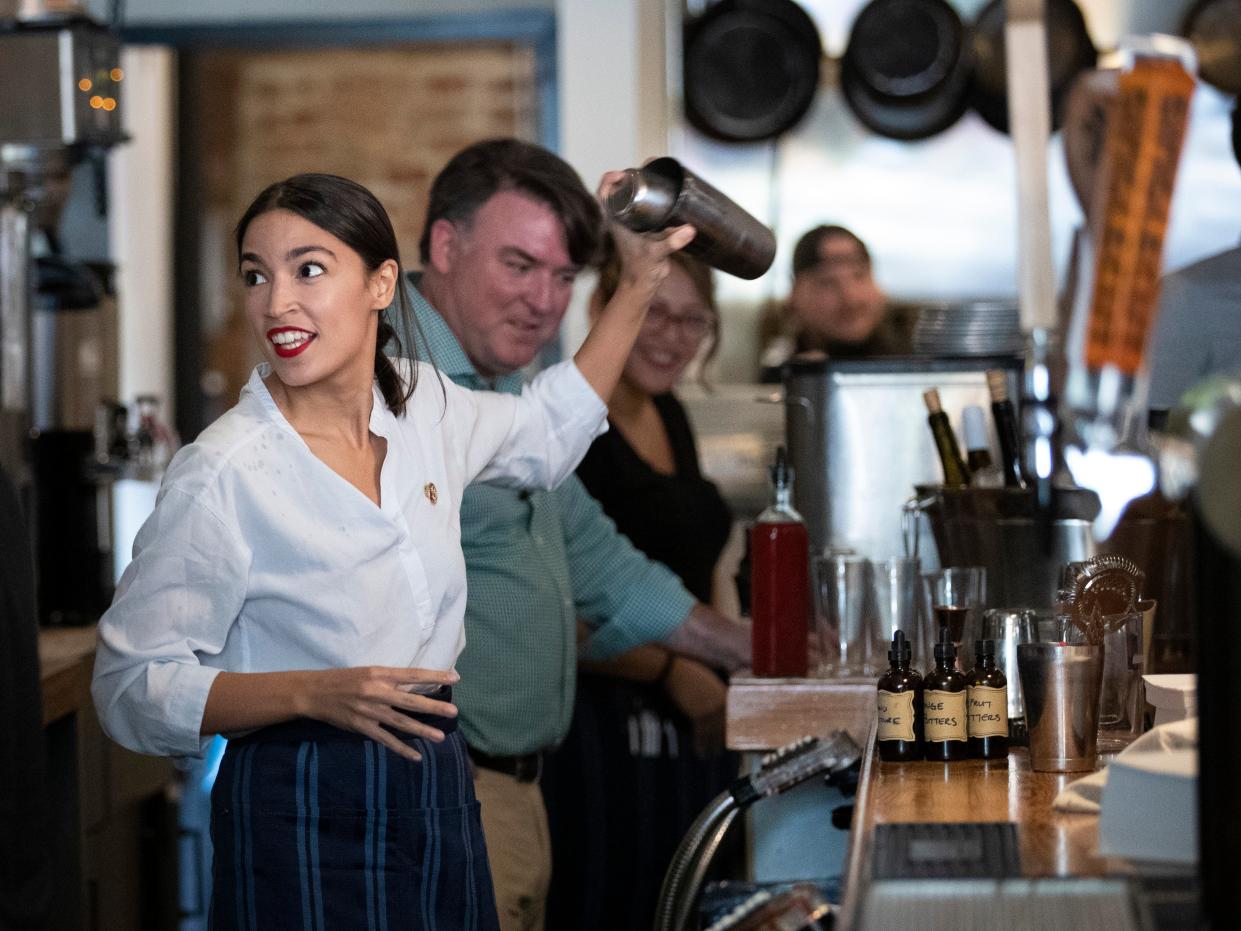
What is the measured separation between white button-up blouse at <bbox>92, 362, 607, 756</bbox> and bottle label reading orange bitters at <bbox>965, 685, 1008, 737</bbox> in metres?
0.50

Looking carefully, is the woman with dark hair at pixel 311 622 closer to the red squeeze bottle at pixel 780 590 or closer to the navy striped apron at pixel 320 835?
the navy striped apron at pixel 320 835

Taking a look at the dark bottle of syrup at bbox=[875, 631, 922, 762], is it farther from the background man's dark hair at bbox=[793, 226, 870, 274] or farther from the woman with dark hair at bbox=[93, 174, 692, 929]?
the background man's dark hair at bbox=[793, 226, 870, 274]

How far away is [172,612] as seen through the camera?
4.89 feet

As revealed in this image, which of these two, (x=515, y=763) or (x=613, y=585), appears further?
(x=613, y=585)

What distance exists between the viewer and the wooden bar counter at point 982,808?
1.12m

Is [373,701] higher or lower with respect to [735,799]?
higher

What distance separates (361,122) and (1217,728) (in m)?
4.89

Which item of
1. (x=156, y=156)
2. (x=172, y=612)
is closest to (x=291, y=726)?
(x=172, y=612)

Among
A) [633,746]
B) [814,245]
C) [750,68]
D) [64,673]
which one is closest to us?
[64,673]

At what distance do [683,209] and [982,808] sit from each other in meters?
0.76

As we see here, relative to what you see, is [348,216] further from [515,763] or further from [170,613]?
[515,763]

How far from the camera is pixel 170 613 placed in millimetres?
1490

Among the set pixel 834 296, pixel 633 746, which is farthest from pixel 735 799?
pixel 834 296

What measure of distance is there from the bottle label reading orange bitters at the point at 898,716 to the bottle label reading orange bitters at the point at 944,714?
0.05 feet
